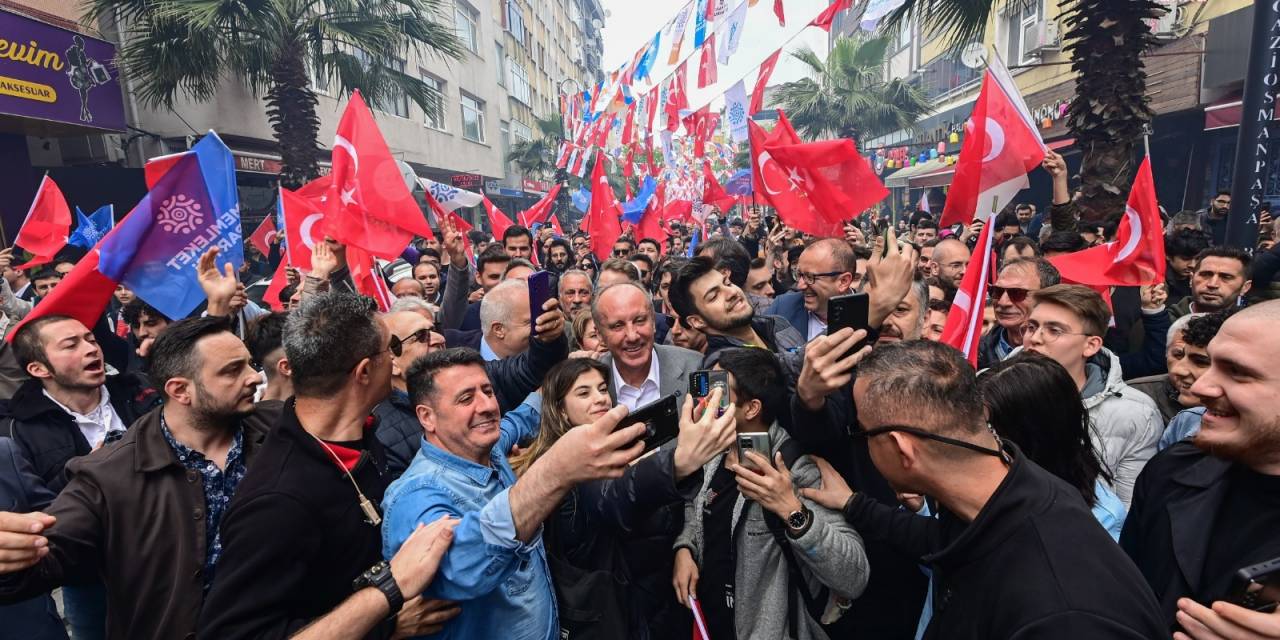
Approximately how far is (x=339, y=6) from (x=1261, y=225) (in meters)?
13.9

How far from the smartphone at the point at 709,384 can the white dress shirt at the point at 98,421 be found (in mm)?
3009

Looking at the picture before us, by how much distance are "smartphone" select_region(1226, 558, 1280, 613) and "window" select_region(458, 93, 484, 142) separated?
28173mm

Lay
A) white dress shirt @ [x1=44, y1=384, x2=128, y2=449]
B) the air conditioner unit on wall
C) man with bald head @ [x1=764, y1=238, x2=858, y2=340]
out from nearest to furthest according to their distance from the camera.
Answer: white dress shirt @ [x1=44, y1=384, x2=128, y2=449] → man with bald head @ [x1=764, y1=238, x2=858, y2=340] → the air conditioner unit on wall

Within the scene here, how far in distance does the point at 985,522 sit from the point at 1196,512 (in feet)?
2.31

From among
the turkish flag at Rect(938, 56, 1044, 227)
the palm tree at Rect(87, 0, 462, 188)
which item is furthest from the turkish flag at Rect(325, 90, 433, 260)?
the palm tree at Rect(87, 0, 462, 188)

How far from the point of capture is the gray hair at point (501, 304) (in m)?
3.71

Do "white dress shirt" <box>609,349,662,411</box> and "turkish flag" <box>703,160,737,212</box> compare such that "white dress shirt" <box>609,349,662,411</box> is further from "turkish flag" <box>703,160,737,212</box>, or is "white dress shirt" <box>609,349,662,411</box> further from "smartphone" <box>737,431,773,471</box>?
"turkish flag" <box>703,160,737,212</box>

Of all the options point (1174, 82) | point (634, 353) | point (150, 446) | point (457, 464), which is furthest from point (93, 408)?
point (1174, 82)

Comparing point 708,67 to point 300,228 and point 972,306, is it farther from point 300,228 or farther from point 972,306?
point 972,306

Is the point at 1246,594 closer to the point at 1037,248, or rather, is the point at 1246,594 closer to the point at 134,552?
the point at 134,552

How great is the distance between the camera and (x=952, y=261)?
5.22 metres

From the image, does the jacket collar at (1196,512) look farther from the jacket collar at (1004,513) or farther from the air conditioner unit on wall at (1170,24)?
the air conditioner unit on wall at (1170,24)

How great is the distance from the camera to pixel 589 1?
66.9 meters

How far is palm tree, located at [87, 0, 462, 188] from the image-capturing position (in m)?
10.9
